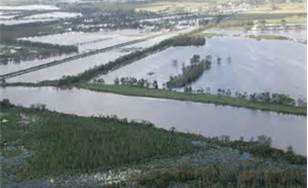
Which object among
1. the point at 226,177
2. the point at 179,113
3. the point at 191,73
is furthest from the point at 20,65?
the point at 226,177

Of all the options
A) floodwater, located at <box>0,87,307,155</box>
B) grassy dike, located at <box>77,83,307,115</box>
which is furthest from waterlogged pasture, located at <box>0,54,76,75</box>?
grassy dike, located at <box>77,83,307,115</box>

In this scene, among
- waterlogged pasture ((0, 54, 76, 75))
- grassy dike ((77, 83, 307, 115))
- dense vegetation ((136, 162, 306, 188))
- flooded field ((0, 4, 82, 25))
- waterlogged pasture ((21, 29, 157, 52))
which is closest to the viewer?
dense vegetation ((136, 162, 306, 188))

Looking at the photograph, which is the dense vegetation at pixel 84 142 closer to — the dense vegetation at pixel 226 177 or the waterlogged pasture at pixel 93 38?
the dense vegetation at pixel 226 177

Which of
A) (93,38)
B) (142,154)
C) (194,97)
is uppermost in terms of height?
(142,154)

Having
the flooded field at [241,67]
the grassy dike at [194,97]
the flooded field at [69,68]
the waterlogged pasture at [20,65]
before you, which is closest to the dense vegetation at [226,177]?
the grassy dike at [194,97]

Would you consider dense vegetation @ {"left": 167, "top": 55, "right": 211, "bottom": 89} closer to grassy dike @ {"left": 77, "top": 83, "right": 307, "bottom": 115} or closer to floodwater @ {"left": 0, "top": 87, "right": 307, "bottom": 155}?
grassy dike @ {"left": 77, "top": 83, "right": 307, "bottom": 115}

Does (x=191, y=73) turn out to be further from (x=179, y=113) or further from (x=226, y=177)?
(x=226, y=177)
